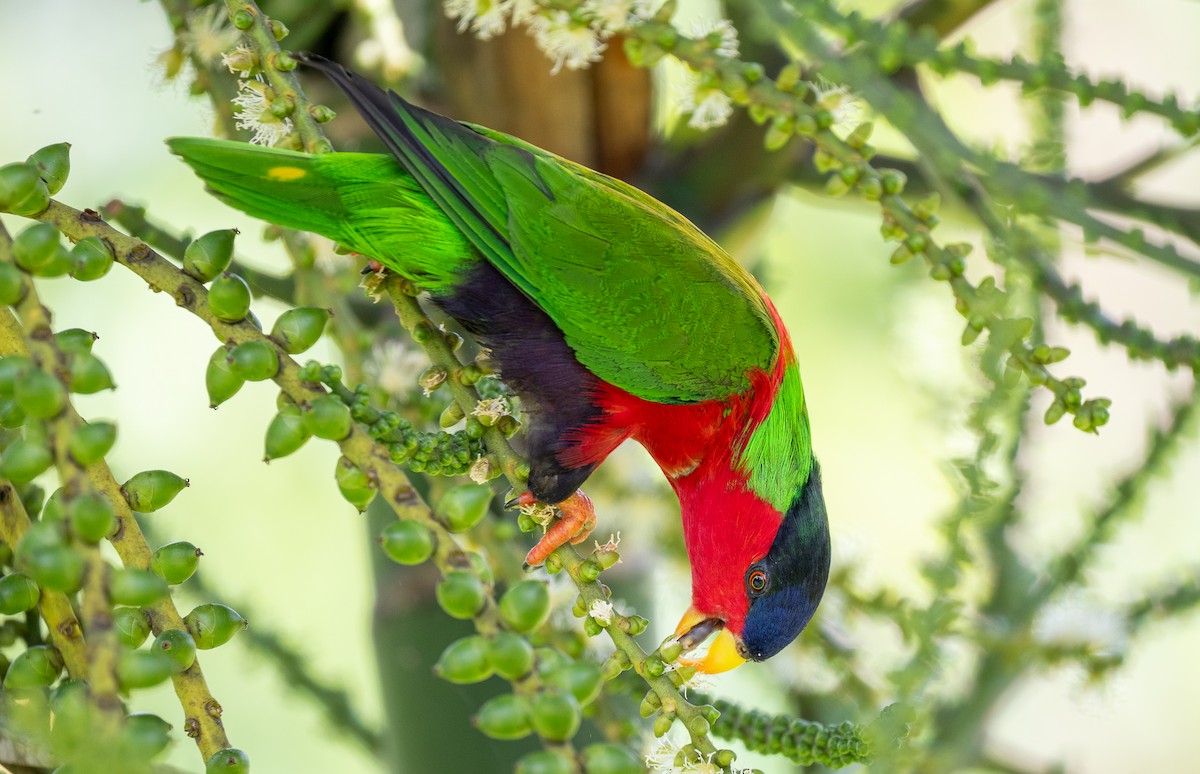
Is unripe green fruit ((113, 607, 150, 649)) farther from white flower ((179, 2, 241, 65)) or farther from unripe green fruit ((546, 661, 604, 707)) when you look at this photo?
white flower ((179, 2, 241, 65))

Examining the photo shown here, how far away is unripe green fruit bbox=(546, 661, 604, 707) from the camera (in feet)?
1.64

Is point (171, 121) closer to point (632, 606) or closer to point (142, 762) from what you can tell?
point (632, 606)

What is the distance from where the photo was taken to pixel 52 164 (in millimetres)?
582

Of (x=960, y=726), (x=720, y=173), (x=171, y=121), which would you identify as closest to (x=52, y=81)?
(x=171, y=121)

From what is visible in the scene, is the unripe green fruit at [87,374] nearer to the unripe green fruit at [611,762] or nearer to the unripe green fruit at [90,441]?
the unripe green fruit at [90,441]

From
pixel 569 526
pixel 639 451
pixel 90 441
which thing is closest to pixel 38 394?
pixel 90 441

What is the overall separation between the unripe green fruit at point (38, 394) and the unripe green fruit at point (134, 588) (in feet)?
0.24

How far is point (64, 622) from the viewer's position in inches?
22.1

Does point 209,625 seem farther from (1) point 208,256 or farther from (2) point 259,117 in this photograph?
(2) point 259,117

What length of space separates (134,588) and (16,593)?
12cm

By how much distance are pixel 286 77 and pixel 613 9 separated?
0.25 meters

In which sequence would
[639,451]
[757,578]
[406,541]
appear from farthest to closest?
1. [639,451]
2. [757,578]
3. [406,541]

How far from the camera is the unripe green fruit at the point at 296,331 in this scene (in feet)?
2.00

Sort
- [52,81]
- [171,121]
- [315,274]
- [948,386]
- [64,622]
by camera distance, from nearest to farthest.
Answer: [64,622] → [315,274] → [948,386] → [171,121] → [52,81]
